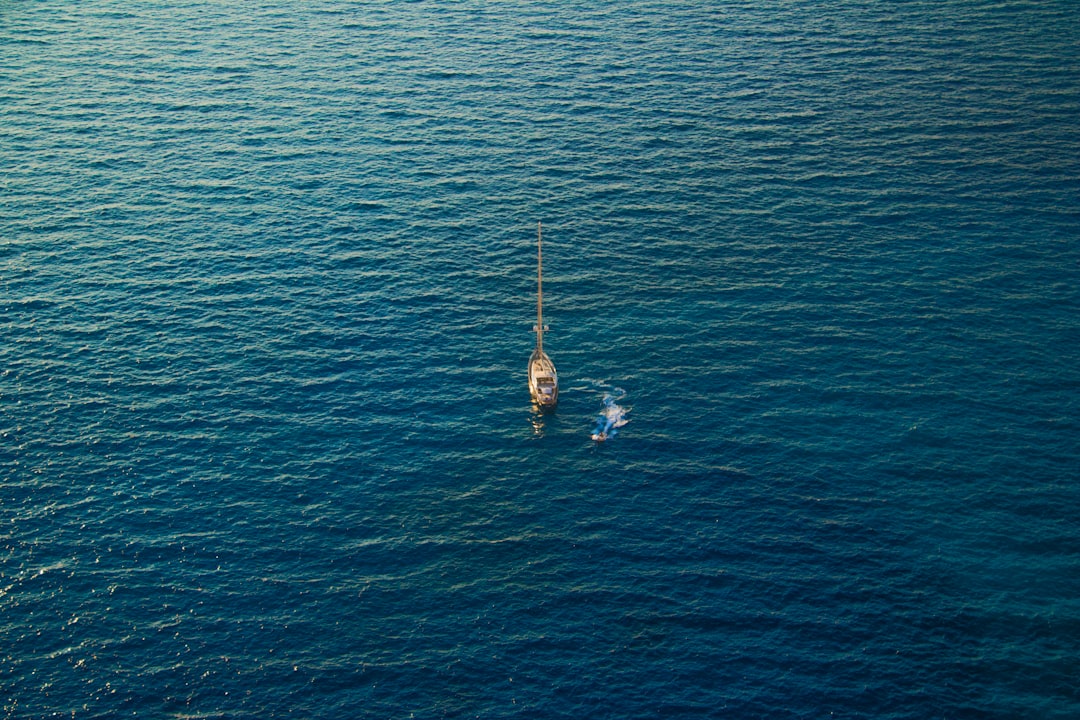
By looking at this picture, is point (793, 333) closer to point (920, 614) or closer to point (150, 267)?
point (920, 614)

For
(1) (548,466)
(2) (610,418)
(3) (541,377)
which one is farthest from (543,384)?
(1) (548,466)

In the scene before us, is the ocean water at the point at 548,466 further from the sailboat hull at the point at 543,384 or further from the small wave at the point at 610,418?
the sailboat hull at the point at 543,384

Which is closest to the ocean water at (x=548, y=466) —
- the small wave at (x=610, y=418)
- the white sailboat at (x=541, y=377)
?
the small wave at (x=610, y=418)

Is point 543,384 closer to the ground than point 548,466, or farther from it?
farther from it

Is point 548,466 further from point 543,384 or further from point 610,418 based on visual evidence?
point 543,384

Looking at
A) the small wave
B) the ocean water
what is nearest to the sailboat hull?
the ocean water
